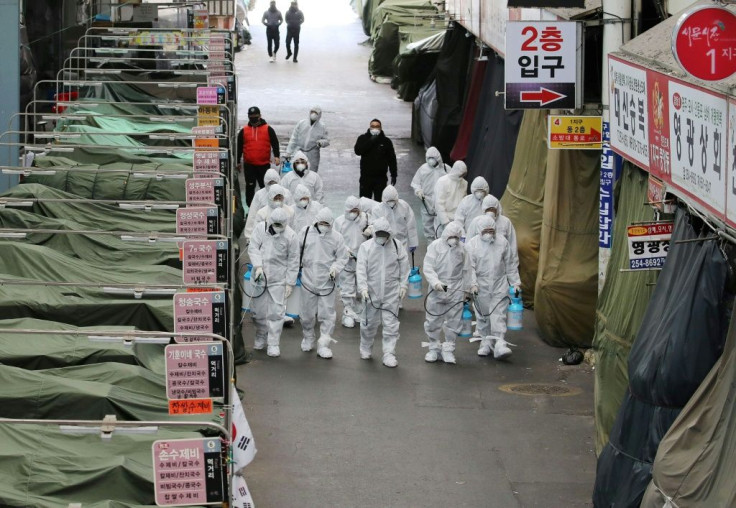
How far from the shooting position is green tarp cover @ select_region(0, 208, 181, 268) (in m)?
14.8

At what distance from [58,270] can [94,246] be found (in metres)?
1.12

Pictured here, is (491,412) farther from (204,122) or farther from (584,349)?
(204,122)

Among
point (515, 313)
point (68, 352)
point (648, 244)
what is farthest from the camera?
point (515, 313)

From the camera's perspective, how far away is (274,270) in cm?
1722

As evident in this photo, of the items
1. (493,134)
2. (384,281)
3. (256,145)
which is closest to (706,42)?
(384,281)

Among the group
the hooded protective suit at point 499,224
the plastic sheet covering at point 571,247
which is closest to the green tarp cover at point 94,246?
the hooded protective suit at point 499,224

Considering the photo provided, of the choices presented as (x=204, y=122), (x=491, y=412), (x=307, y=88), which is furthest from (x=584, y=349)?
(x=307, y=88)

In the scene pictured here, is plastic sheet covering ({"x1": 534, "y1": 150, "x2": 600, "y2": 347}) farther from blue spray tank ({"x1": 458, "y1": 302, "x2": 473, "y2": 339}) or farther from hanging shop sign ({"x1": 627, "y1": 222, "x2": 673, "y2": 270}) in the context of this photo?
hanging shop sign ({"x1": 627, "y1": 222, "x2": 673, "y2": 270})

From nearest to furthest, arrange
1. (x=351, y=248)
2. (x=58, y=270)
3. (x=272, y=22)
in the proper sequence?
(x=58, y=270), (x=351, y=248), (x=272, y=22)

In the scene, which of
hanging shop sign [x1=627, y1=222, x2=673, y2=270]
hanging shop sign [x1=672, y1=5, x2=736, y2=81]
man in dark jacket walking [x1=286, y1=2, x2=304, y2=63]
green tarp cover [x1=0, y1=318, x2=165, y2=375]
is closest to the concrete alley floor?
green tarp cover [x1=0, y1=318, x2=165, y2=375]

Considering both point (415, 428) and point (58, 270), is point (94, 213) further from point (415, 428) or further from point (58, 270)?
point (415, 428)

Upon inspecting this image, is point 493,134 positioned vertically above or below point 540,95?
below

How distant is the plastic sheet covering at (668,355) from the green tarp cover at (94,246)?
5768mm

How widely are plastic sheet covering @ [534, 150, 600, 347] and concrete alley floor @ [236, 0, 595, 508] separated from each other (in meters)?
0.54
